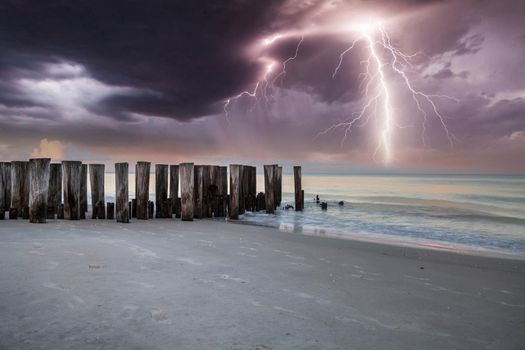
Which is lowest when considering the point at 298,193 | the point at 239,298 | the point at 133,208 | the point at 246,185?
the point at 239,298

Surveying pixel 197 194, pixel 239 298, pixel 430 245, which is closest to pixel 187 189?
pixel 197 194

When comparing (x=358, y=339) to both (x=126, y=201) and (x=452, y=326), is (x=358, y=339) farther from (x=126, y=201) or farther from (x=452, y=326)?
(x=126, y=201)

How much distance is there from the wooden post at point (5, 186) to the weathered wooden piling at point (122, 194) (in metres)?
2.67

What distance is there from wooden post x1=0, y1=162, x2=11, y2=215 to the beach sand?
352cm

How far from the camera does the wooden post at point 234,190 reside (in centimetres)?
1163

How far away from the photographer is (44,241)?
586 cm

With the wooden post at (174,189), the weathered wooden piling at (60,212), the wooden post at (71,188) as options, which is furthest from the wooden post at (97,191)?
the wooden post at (174,189)

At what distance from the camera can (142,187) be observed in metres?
9.55

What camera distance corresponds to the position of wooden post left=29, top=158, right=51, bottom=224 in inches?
324

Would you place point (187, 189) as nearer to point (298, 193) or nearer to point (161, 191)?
point (161, 191)

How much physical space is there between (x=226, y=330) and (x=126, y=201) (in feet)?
22.8

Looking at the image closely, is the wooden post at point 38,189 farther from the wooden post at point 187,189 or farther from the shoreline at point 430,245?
the shoreline at point 430,245

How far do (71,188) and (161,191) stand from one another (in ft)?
7.33

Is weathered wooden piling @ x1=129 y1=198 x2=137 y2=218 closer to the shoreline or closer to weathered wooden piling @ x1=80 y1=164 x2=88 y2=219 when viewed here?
weathered wooden piling @ x1=80 y1=164 x2=88 y2=219
